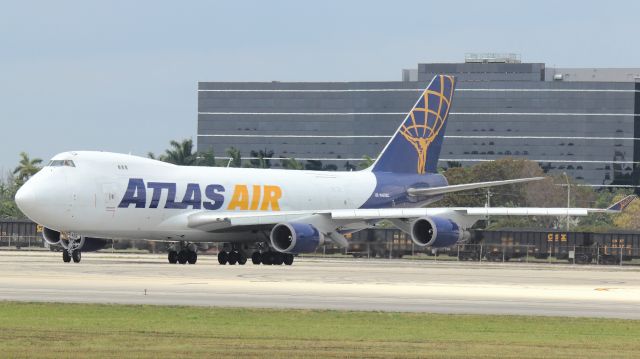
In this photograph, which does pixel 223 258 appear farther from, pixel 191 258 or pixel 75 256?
pixel 75 256

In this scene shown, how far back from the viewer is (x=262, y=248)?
65.6 m

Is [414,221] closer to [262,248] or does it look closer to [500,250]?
[262,248]

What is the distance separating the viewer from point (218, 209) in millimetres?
63250

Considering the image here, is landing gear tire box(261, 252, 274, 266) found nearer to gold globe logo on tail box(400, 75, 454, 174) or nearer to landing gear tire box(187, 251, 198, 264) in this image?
landing gear tire box(187, 251, 198, 264)

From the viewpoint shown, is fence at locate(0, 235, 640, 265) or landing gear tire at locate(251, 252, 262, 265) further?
fence at locate(0, 235, 640, 265)

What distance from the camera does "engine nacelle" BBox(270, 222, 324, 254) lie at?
6066 centimetres

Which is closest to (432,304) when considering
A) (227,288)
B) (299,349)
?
(227,288)

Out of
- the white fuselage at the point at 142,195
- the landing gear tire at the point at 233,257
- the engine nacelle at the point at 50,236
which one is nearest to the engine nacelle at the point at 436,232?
the white fuselage at the point at 142,195

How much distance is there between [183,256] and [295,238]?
5948mm

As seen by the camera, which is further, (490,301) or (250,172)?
(250,172)

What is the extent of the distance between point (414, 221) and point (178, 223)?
11.1 meters

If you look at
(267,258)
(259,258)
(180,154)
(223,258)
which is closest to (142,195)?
(223,258)

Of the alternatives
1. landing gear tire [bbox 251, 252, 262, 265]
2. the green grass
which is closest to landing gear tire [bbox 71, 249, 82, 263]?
landing gear tire [bbox 251, 252, 262, 265]

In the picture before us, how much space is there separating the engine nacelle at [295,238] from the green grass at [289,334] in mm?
28920
